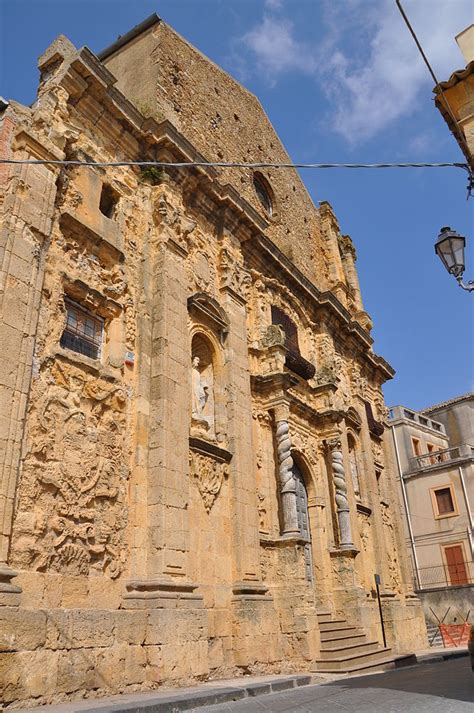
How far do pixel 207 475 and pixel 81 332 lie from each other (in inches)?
125

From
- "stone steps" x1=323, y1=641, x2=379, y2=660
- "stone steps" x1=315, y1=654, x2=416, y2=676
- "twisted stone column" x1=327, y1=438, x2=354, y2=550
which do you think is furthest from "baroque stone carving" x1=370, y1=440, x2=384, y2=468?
"stone steps" x1=323, y1=641, x2=379, y2=660

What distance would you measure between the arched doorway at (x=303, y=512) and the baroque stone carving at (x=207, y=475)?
11.2 feet

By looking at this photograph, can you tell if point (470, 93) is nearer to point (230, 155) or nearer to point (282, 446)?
point (282, 446)

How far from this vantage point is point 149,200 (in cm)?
1067

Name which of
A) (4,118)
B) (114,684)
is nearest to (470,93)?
(4,118)

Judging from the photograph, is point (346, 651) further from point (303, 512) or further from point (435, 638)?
point (435, 638)

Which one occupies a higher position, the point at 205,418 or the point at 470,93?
the point at 470,93

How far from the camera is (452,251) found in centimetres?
683

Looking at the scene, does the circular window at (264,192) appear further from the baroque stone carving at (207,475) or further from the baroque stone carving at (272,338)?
the baroque stone carving at (207,475)

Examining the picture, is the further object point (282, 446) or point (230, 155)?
point (230, 155)

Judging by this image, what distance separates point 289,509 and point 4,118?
8.28 meters

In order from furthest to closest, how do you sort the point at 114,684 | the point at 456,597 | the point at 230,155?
the point at 456,597, the point at 230,155, the point at 114,684

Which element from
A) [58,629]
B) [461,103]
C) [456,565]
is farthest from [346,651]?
[456,565]

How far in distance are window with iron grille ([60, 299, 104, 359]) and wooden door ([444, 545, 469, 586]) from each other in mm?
21552
